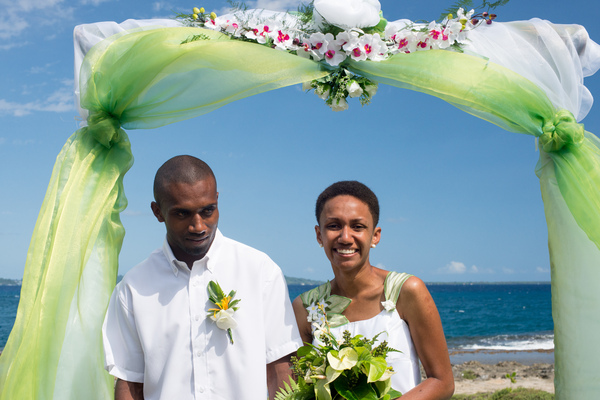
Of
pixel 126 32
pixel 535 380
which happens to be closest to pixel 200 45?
pixel 126 32

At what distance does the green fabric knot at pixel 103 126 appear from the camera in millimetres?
3307

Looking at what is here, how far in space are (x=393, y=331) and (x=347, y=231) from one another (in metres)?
0.68

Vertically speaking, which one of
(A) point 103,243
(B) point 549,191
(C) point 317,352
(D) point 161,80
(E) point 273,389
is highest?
(D) point 161,80

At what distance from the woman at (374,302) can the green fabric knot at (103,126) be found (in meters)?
1.37

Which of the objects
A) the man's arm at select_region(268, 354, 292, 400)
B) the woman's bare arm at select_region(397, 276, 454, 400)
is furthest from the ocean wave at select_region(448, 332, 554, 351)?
the man's arm at select_region(268, 354, 292, 400)

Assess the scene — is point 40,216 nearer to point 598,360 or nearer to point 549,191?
point 549,191

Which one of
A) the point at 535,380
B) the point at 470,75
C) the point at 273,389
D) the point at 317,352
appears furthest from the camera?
the point at 535,380

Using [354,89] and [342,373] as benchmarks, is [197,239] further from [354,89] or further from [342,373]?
[354,89]

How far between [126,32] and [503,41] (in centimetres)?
241

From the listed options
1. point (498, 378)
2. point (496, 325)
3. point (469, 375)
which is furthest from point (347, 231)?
point (496, 325)

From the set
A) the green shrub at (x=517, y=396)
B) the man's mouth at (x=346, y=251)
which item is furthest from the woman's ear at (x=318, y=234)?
the green shrub at (x=517, y=396)

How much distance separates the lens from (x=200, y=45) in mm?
3305

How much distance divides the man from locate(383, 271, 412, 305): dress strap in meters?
0.69

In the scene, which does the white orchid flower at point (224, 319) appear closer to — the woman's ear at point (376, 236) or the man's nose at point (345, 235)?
the man's nose at point (345, 235)
